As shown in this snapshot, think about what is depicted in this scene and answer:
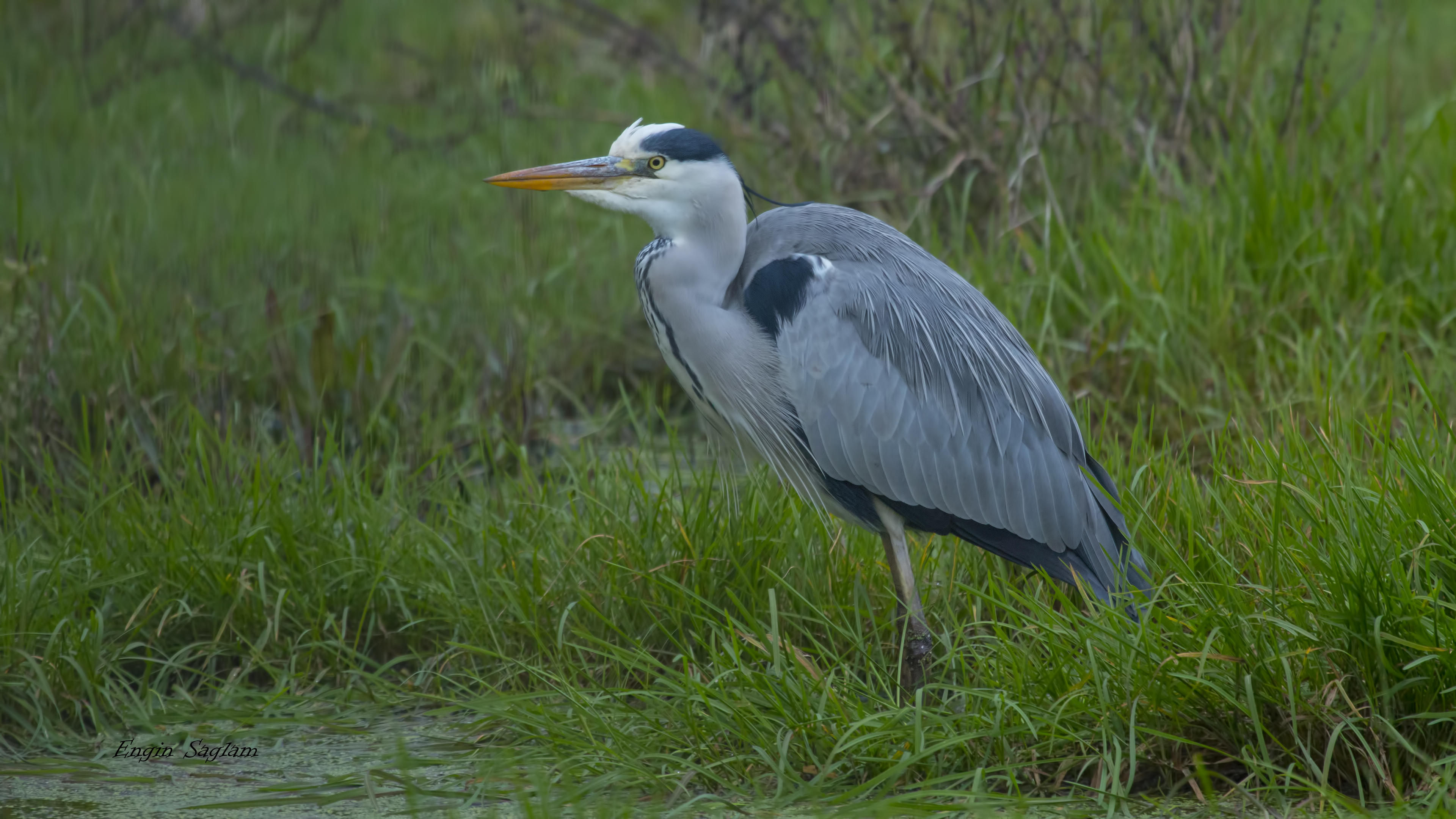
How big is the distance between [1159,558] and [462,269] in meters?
3.24

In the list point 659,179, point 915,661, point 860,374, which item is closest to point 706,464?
point 860,374

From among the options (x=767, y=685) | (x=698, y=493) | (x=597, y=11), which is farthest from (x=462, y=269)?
(x=767, y=685)

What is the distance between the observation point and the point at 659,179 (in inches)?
140

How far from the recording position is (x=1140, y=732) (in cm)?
283

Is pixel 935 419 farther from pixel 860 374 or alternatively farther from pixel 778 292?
pixel 778 292

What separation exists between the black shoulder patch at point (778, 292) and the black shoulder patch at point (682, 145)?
1.04 feet

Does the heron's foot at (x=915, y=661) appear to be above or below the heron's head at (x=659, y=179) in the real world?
below

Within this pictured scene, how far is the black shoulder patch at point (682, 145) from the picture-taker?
3518mm

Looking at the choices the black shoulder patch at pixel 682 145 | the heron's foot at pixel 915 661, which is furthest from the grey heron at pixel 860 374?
the heron's foot at pixel 915 661

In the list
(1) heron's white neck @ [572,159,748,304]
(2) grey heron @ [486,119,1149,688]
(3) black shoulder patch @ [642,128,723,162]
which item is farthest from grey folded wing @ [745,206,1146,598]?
(3) black shoulder patch @ [642,128,723,162]

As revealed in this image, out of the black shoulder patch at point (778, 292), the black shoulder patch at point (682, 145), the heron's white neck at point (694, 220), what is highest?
the black shoulder patch at point (682, 145)

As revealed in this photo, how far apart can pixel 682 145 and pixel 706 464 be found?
1045 mm

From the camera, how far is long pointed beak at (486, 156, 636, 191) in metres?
3.58

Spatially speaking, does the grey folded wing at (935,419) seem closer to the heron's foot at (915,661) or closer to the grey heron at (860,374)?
the grey heron at (860,374)
